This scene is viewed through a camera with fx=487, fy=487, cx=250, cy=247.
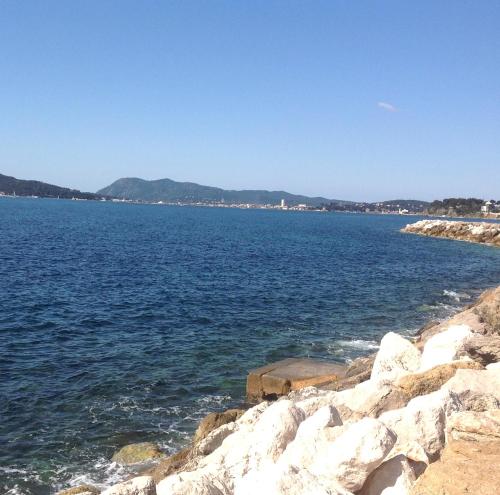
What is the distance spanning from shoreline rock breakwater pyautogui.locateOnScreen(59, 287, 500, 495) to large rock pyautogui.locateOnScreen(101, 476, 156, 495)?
0.02m

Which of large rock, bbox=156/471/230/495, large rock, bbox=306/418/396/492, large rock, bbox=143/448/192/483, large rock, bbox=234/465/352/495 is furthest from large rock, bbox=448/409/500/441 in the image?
large rock, bbox=143/448/192/483

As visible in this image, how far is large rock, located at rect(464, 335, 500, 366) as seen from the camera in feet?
40.1

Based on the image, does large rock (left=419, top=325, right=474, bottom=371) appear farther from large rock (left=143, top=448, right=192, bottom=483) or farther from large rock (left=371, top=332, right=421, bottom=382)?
large rock (left=143, top=448, right=192, bottom=483)

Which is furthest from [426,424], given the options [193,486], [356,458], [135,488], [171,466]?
[171,466]

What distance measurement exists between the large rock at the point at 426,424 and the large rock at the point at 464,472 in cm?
78

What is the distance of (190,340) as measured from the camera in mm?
24750

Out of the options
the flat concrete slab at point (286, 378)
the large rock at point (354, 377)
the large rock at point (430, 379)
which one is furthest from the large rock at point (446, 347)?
the flat concrete slab at point (286, 378)

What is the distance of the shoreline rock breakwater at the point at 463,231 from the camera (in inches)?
3706

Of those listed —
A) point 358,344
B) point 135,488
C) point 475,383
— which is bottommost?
point 358,344

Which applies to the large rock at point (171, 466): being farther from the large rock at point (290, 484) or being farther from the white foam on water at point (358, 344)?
the white foam on water at point (358, 344)

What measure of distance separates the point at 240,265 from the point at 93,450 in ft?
124

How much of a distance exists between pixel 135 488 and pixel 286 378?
11116 mm

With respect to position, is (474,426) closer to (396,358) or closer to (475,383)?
(475,383)

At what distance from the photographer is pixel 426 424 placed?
7.82 metres
